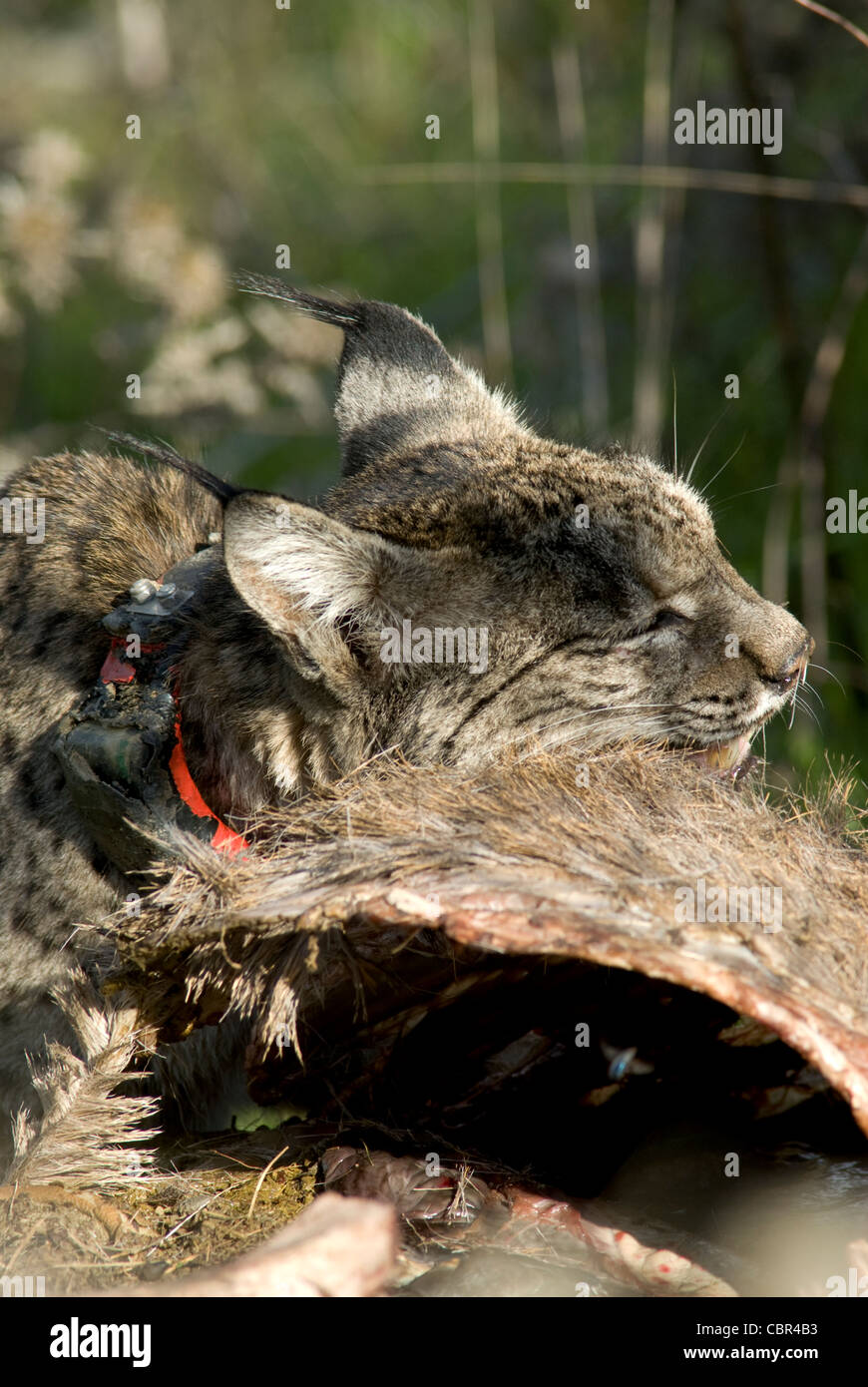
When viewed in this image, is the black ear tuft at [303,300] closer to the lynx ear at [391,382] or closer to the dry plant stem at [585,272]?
the lynx ear at [391,382]

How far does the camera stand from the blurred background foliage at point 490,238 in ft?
18.3

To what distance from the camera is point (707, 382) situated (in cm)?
668

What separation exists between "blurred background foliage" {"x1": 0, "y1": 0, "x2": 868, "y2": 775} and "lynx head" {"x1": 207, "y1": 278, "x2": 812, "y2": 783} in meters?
1.07

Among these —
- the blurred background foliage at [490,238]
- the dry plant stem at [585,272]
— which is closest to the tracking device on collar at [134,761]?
Result: the blurred background foliage at [490,238]

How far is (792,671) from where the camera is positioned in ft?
10.5

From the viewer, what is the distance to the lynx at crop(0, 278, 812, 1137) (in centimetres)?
304

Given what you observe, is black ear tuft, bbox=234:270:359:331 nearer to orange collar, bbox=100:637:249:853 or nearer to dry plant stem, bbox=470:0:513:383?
orange collar, bbox=100:637:249:853

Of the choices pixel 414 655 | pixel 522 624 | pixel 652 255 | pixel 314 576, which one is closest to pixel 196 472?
pixel 314 576

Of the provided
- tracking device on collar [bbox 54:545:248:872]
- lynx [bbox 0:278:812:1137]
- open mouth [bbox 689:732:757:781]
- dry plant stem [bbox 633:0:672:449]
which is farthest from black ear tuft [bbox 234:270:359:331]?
open mouth [bbox 689:732:757:781]

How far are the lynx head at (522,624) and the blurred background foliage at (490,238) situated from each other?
3.50 ft

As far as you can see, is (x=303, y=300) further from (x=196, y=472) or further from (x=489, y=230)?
(x=489, y=230)
